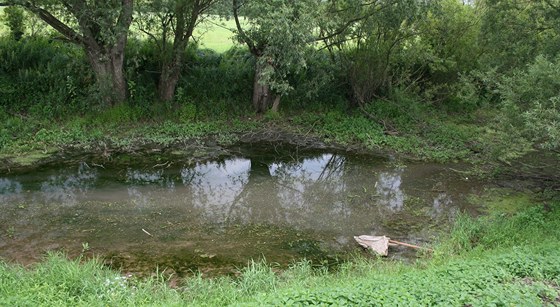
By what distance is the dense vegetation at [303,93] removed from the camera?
636 centimetres

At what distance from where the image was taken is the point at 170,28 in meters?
13.8

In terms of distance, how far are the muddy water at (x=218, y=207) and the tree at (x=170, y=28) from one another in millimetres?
3126

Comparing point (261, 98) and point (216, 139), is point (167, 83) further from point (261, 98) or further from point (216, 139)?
point (261, 98)

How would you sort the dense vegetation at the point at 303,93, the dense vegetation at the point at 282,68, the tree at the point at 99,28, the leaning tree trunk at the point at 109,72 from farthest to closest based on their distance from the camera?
1. the leaning tree trunk at the point at 109,72
2. the dense vegetation at the point at 282,68
3. the tree at the point at 99,28
4. the dense vegetation at the point at 303,93

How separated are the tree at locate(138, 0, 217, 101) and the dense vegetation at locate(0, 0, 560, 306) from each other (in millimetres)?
60

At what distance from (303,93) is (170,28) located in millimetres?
4475

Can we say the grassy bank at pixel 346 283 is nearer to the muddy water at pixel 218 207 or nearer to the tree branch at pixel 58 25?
the muddy water at pixel 218 207

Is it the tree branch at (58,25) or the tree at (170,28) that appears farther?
the tree at (170,28)

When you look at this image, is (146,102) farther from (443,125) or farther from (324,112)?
(443,125)

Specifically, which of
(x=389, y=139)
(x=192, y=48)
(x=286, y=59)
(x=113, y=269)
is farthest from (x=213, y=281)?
(x=192, y=48)

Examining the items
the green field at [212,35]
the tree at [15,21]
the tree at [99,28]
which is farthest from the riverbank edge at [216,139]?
the tree at [15,21]

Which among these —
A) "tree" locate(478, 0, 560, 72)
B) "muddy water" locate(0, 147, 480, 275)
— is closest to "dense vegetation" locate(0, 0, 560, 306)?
"tree" locate(478, 0, 560, 72)

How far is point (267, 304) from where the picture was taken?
16.8ft

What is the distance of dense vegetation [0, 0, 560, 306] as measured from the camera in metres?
6.36
